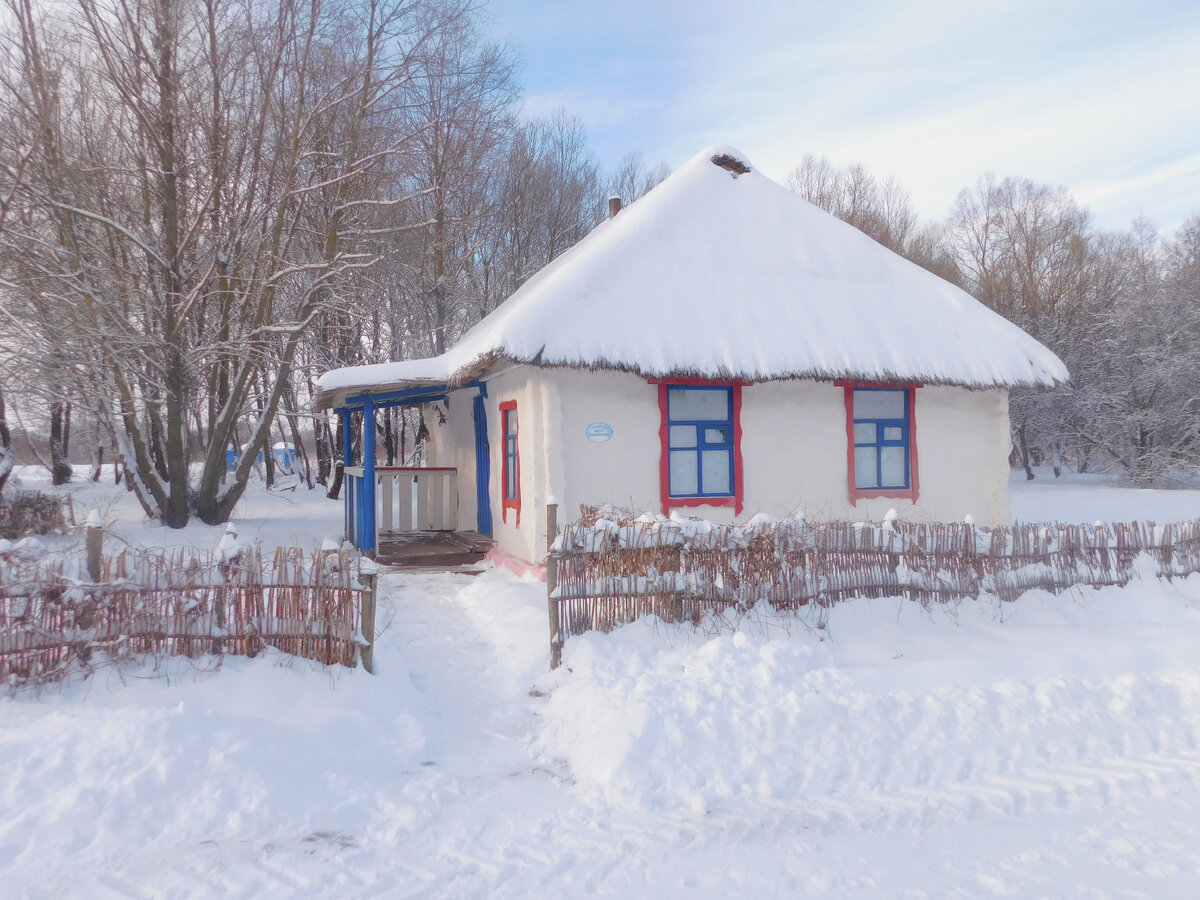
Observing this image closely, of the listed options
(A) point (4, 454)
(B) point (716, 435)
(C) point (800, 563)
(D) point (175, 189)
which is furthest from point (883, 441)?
(A) point (4, 454)

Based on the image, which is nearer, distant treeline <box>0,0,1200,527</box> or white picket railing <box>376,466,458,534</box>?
Result: distant treeline <box>0,0,1200,527</box>

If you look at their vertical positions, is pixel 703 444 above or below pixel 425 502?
above

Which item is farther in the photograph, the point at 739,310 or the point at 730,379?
the point at 739,310

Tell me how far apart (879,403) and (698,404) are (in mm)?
2711

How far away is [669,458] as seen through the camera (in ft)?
33.4

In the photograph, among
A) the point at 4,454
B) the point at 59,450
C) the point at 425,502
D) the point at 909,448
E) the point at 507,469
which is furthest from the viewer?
the point at 59,450

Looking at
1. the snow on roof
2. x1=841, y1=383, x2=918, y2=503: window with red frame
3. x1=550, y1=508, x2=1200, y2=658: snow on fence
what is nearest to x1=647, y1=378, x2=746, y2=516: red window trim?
the snow on roof

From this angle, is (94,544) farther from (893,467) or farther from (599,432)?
(893,467)

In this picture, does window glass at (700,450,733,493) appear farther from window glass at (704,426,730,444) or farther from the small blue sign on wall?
the small blue sign on wall

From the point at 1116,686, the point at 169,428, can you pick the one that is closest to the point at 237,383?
the point at 169,428

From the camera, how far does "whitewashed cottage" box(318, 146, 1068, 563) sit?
9586 mm

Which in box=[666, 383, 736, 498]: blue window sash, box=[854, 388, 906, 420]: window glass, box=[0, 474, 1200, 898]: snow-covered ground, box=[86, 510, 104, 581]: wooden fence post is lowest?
box=[0, 474, 1200, 898]: snow-covered ground

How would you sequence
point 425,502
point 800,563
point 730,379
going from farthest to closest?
1. point 425,502
2. point 730,379
3. point 800,563

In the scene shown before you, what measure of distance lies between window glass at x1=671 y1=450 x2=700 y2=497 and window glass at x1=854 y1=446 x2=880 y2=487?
2.40 m
